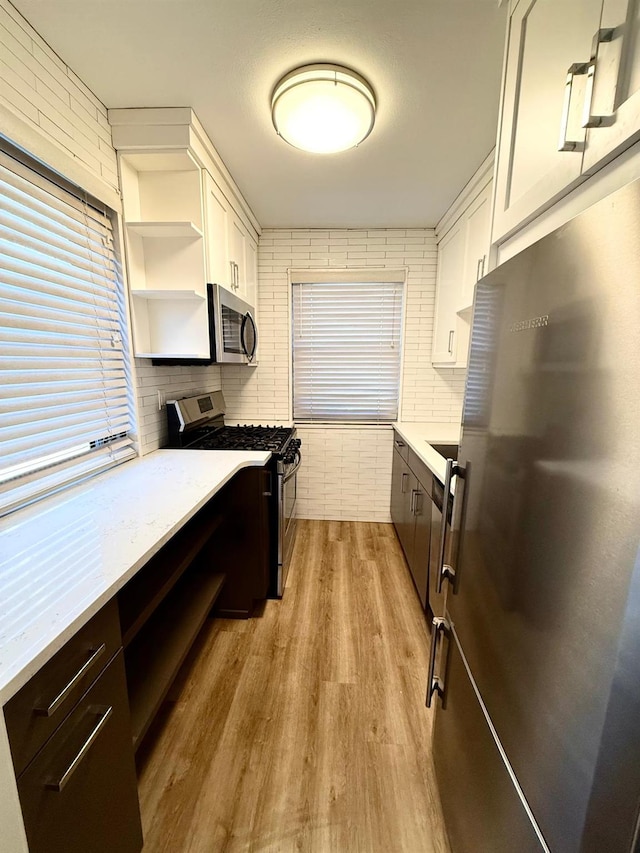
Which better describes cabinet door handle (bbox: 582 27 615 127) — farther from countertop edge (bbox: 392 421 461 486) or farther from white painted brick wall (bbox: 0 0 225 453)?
white painted brick wall (bbox: 0 0 225 453)

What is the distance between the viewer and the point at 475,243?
2.16m

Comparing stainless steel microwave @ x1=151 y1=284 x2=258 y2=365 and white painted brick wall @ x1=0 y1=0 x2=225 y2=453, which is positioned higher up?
white painted brick wall @ x1=0 y1=0 x2=225 y2=453

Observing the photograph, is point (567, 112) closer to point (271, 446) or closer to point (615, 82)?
point (615, 82)

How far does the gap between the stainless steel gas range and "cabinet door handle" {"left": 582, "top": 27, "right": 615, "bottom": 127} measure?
1799 mm

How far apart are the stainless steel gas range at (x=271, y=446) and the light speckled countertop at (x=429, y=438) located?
839 millimetres

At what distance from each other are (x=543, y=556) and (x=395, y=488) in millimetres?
2500

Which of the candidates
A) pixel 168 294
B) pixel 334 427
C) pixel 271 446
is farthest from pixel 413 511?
pixel 168 294

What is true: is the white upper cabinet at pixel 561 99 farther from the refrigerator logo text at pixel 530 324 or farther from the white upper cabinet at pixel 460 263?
the white upper cabinet at pixel 460 263

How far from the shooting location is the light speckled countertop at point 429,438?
1.91 metres

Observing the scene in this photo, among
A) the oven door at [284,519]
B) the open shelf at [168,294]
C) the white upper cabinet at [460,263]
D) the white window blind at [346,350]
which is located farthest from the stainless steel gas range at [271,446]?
the white upper cabinet at [460,263]

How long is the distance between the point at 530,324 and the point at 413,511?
181 cm

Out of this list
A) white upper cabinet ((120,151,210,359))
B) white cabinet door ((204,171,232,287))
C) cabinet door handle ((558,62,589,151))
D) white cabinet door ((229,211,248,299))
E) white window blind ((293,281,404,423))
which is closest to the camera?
cabinet door handle ((558,62,589,151))

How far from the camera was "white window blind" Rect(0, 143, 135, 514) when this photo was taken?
46.5 inches

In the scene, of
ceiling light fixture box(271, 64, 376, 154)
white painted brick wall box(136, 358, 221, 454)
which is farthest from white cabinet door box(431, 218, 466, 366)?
white painted brick wall box(136, 358, 221, 454)
